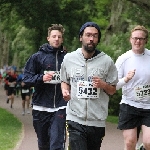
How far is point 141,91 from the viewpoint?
23.8 ft

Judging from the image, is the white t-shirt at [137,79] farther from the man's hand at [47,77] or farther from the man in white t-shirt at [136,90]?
the man's hand at [47,77]

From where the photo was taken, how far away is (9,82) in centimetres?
2562

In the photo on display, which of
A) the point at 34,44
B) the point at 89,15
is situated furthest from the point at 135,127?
the point at 34,44

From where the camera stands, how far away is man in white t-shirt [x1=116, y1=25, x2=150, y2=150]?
23.8 feet

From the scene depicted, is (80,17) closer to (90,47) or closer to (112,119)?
(112,119)

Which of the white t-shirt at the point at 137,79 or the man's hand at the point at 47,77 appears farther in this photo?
the white t-shirt at the point at 137,79

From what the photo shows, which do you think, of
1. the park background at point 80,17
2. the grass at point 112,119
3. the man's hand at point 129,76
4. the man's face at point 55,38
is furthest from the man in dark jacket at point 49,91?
the grass at point 112,119

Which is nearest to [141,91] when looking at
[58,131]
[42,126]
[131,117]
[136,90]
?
[136,90]

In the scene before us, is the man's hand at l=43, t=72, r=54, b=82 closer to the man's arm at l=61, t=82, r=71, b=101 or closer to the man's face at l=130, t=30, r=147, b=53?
the man's arm at l=61, t=82, r=71, b=101

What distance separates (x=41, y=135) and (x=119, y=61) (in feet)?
4.84

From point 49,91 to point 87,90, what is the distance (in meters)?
1.55

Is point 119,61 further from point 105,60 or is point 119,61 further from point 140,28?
point 105,60

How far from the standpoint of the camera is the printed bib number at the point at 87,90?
5.95 metres

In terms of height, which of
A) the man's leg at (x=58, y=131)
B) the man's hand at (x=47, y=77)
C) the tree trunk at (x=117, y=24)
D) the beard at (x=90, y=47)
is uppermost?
the tree trunk at (x=117, y=24)
